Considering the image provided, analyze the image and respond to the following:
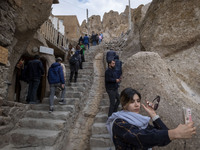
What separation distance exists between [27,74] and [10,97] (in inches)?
99.7

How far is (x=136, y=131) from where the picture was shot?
1191mm

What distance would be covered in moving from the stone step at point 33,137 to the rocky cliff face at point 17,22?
0.93m

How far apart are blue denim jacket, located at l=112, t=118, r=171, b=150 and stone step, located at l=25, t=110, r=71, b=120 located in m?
2.72

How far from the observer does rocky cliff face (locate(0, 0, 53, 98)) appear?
10.6 ft

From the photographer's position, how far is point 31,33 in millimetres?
5629

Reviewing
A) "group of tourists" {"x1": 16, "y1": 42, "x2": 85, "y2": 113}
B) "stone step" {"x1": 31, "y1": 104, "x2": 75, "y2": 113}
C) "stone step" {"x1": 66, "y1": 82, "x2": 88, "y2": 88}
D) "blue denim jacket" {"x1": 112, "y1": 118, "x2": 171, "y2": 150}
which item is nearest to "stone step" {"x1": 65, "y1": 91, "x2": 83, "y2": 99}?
"group of tourists" {"x1": 16, "y1": 42, "x2": 85, "y2": 113}

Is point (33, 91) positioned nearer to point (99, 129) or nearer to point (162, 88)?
point (99, 129)

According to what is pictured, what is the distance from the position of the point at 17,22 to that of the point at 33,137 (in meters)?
3.69

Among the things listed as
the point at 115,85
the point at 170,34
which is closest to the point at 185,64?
the point at 170,34

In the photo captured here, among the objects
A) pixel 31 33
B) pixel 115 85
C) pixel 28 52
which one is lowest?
pixel 115 85

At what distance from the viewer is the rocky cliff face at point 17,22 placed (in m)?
3.24

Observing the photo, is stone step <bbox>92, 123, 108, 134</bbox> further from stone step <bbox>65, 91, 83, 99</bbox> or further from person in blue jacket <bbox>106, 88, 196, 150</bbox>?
person in blue jacket <bbox>106, 88, 196, 150</bbox>

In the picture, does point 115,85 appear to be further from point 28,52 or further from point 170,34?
point 28,52

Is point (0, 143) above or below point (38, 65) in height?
below
